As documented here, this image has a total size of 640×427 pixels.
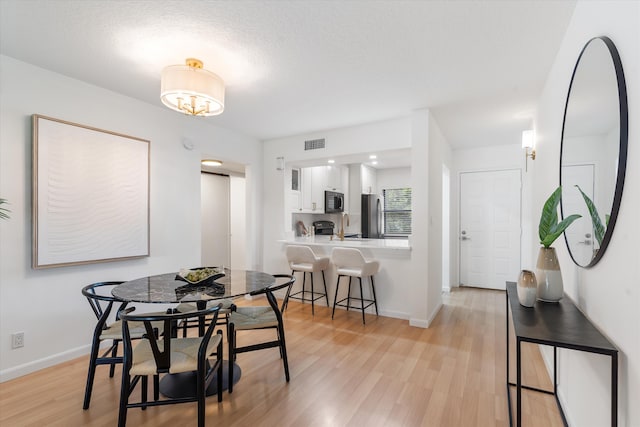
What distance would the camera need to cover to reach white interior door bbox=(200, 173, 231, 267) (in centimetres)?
548

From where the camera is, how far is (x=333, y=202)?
6141 mm

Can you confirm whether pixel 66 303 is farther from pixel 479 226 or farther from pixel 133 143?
pixel 479 226

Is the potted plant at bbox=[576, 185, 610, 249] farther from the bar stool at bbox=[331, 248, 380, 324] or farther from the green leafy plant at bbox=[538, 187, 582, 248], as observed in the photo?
the bar stool at bbox=[331, 248, 380, 324]

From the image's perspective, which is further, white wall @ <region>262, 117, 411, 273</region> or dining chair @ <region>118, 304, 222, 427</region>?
white wall @ <region>262, 117, 411, 273</region>

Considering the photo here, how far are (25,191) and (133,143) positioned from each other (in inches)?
39.2

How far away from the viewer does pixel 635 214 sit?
3.57 ft

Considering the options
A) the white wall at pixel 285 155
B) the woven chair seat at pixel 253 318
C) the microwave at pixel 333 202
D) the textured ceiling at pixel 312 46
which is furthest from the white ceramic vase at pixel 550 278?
the microwave at pixel 333 202

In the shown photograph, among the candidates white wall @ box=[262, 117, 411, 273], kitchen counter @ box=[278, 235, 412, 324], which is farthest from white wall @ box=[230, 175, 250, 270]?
kitchen counter @ box=[278, 235, 412, 324]

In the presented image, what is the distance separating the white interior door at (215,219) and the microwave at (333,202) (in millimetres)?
1835

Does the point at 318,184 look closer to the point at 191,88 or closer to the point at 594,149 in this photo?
the point at 191,88

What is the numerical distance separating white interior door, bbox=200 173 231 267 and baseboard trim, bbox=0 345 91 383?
2.53 metres

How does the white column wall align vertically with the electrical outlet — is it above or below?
above

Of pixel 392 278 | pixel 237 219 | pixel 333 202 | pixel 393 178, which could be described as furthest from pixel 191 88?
pixel 393 178

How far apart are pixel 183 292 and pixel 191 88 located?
1.42 meters
